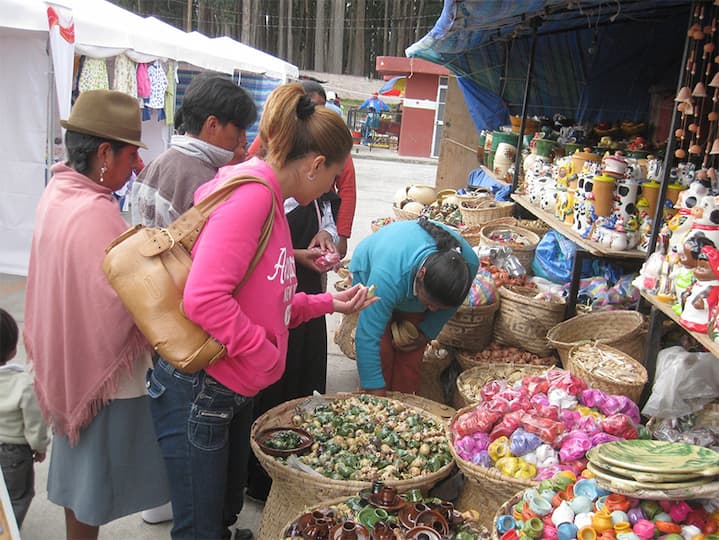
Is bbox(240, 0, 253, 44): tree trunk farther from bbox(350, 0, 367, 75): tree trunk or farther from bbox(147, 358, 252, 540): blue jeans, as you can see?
bbox(147, 358, 252, 540): blue jeans

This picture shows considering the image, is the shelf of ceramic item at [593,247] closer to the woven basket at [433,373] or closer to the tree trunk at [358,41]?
the woven basket at [433,373]

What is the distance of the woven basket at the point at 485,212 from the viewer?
5.75 meters

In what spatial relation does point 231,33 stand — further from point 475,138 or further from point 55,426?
point 55,426

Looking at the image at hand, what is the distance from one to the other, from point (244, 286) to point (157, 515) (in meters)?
1.52

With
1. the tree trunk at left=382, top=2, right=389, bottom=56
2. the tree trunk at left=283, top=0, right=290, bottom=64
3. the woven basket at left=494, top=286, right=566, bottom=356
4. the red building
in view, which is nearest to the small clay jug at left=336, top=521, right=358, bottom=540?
the woven basket at left=494, top=286, right=566, bottom=356

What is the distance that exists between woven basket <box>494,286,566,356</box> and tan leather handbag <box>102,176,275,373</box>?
2426mm

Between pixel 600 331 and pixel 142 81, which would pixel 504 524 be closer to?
pixel 600 331

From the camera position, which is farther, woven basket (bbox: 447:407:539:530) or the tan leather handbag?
woven basket (bbox: 447:407:539:530)

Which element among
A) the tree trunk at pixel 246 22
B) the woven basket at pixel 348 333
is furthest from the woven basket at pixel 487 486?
the tree trunk at pixel 246 22

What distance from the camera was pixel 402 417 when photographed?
2.85m

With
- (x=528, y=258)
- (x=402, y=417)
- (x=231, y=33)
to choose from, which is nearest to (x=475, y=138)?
(x=528, y=258)

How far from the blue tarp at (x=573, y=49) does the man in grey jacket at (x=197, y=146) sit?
58.8 inches

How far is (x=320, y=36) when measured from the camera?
34.4 metres

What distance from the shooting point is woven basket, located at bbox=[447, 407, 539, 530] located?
2.17 m
